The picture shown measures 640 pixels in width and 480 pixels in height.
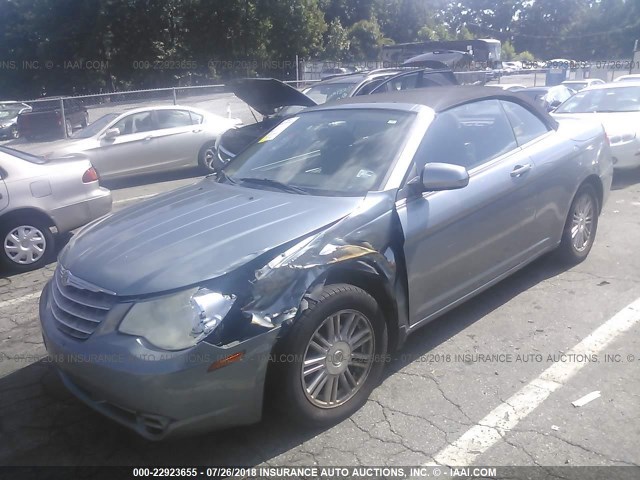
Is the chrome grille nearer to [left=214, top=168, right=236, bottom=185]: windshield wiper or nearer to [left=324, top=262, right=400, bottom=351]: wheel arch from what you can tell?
[left=324, top=262, right=400, bottom=351]: wheel arch

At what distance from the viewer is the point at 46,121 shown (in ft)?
53.8

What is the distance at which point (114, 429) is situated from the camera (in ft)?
11.1

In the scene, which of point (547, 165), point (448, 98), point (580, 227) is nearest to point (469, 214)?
point (448, 98)

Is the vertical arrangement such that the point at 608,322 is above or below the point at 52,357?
below

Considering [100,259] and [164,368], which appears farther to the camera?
[100,259]

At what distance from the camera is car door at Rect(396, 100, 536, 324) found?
12.4ft

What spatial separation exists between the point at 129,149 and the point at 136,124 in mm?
667

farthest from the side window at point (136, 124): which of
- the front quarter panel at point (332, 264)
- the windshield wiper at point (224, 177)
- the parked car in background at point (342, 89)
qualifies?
the front quarter panel at point (332, 264)

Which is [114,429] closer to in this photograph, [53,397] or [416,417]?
[53,397]

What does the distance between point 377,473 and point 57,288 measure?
2.03 metres

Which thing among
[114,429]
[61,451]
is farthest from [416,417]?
[61,451]

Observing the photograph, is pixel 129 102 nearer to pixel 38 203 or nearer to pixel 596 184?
pixel 38 203

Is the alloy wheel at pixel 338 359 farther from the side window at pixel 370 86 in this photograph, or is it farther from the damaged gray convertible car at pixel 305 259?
the side window at pixel 370 86

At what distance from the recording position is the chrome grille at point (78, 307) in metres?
3.00
